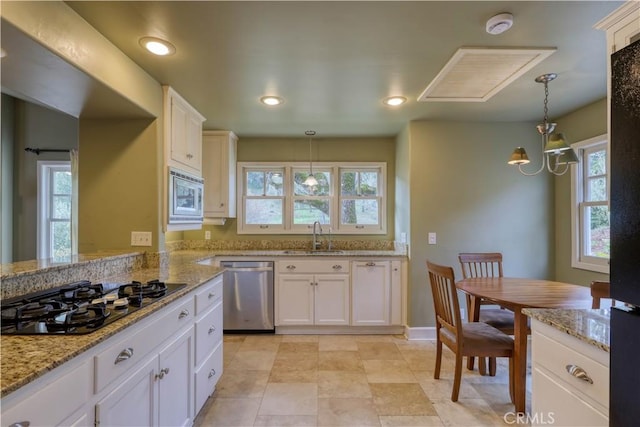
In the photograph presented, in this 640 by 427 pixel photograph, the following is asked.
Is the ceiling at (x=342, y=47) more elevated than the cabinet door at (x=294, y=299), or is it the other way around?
the ceiling at (x=342, y=47)

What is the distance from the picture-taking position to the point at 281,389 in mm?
2391

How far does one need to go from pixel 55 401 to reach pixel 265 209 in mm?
3400

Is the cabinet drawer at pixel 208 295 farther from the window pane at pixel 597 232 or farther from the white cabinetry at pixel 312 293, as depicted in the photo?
the window pane at pixel 597 232

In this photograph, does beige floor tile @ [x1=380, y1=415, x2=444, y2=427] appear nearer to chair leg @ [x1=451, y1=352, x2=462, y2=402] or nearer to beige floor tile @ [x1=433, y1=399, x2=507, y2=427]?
beige floor tile @ [x1=433, y1=399, x2=507, y2=427]

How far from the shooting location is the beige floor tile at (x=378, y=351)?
297 cm

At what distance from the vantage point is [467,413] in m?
2.09

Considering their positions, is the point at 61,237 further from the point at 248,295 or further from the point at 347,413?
the point at 347,413

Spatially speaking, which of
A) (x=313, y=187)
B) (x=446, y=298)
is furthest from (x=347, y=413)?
(x=313, y=187)

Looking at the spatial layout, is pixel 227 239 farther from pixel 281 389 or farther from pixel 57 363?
pixel 57 363

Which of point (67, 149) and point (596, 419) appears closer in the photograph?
point (596, 419)

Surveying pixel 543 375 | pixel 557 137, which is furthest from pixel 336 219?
pixel 543 375

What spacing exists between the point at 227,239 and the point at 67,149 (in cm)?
206

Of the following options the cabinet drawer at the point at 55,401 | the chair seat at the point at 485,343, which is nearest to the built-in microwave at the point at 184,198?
the cabinet drawer at the point at 55,401

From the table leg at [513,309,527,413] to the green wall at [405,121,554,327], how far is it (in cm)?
134
